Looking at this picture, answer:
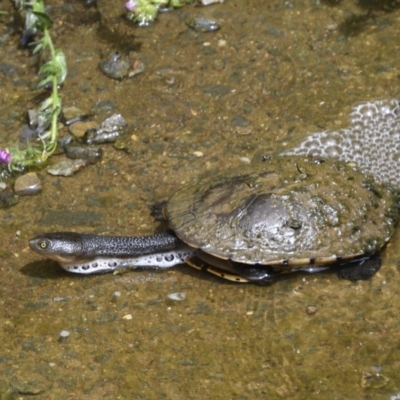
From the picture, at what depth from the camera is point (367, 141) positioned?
4180 millimetres

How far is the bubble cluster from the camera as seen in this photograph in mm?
4098

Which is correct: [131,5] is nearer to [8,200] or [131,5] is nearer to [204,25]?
[204,25]

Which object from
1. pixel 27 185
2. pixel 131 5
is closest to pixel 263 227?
pixel 27 185

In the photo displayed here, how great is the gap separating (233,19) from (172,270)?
Answer: 1865mm

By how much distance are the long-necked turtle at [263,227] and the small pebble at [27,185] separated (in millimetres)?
464

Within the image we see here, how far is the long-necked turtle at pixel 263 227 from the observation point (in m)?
3.58

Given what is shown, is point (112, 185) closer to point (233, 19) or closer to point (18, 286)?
point (18, 286)

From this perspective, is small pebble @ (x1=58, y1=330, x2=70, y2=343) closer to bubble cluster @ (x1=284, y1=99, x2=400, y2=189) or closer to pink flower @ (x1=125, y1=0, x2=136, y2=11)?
bubble cluster @ (x1=284, y1=99, x2=400, y2=189)

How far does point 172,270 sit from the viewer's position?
3.78 metres

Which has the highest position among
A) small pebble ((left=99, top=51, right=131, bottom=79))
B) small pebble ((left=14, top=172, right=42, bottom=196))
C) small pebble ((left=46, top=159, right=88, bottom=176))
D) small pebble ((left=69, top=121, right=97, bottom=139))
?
small pebble ((left=99, top=51, right=131, bottom=79))

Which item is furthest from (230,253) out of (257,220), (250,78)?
(250,78)

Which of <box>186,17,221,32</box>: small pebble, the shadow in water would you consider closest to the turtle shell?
the shadow in water

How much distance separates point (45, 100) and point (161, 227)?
3.97 feet

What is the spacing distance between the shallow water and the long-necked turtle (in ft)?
0.28
